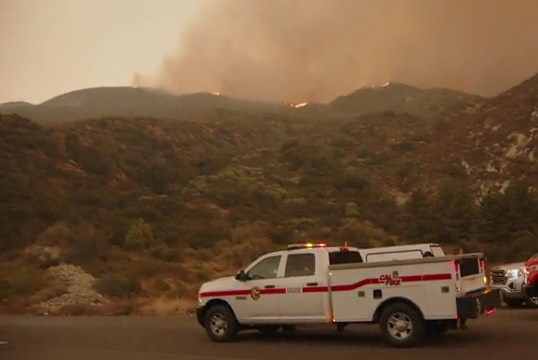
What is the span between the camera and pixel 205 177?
61.7 meters

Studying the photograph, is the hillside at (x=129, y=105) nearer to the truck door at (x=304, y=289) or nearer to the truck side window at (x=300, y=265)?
the truck side window at (x=300, y=265)

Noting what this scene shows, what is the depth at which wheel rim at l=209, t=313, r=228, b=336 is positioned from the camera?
50.8ft

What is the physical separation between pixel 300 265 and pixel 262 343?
5.74 ft

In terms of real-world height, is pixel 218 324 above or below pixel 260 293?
below

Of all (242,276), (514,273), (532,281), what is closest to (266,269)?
(242,276)

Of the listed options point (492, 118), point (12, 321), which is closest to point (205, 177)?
point (492, 118)

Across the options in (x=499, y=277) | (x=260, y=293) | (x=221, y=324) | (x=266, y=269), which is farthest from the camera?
(x=499, y=277)

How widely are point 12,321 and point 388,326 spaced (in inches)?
532

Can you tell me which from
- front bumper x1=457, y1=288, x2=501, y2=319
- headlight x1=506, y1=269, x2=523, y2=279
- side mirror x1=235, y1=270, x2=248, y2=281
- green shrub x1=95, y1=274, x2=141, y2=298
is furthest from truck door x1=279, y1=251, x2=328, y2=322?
green shrub x1=95, y1=274, x2=141, y2=298

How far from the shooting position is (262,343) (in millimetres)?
15055

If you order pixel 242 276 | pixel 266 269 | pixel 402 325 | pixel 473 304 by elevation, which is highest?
pixel 266 269

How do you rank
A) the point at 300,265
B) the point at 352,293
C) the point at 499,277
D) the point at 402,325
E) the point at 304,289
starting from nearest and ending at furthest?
the point at 402,325
the point at 352,293
the point at 304,289
the point at 300,265
the point at 499,277

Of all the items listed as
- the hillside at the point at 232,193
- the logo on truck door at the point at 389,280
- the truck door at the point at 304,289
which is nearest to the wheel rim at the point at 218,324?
the truck door at the point at 304,289

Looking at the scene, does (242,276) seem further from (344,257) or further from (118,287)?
(118,287)
